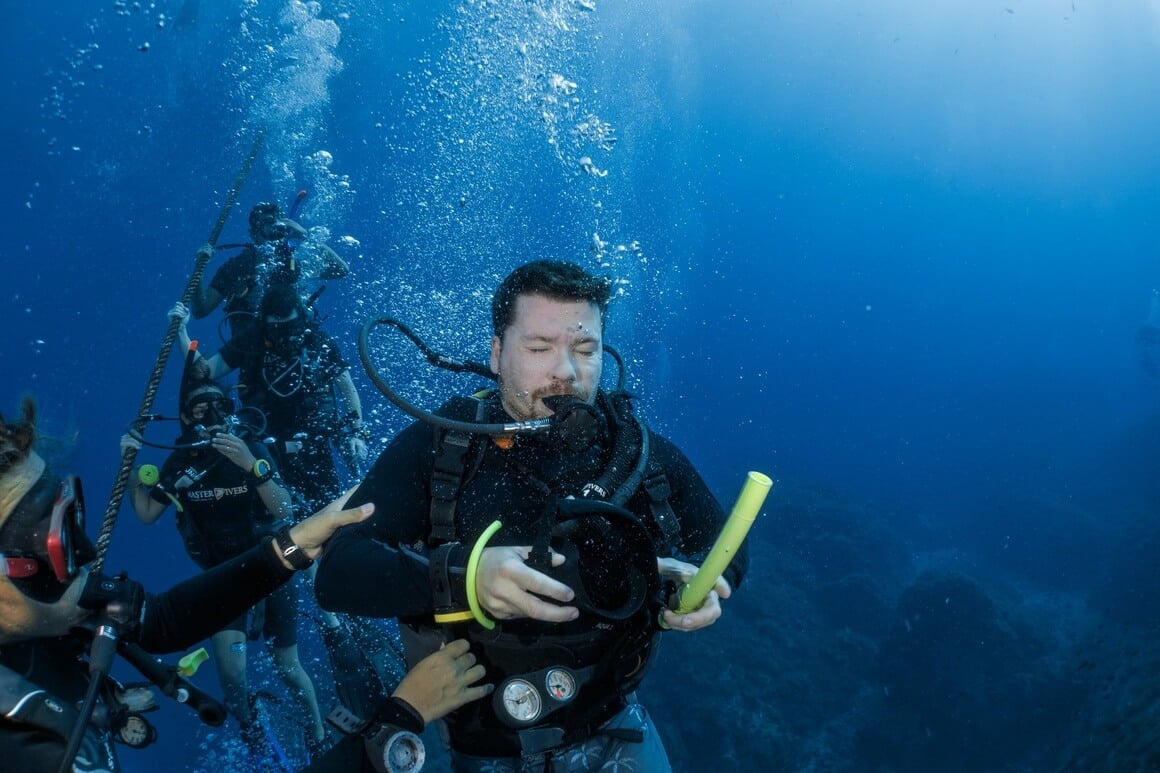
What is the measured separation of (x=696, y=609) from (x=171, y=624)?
72.1 inches

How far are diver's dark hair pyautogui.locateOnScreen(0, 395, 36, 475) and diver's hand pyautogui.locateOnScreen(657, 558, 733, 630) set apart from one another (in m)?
1.79

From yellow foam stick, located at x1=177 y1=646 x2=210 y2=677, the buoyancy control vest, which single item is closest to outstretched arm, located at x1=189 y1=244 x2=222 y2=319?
yellow foam stick, located at x1=177 y1=646 x2=210 y2=677

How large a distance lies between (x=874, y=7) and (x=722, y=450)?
59.0m

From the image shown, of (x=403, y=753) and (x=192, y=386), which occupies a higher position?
(x=192, y=386)

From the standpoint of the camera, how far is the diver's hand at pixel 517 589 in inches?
55.9

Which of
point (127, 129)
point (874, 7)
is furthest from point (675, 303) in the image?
point (127, 129)

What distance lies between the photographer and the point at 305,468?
6289 mm

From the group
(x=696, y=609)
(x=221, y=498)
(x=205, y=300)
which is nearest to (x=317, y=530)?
(x=696, y=609)

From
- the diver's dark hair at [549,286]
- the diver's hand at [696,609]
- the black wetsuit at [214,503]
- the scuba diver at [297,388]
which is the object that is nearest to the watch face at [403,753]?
the diver's hand at [696,609]

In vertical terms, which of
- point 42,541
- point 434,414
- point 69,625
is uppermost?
point 434,414

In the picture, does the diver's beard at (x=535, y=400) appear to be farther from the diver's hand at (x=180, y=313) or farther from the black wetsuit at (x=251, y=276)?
the black wetsuit at (x=251, y=276)

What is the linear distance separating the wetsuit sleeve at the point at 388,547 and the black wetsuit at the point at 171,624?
0.45 metres

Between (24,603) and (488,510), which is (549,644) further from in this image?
(24,603)

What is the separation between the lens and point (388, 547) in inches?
75.7
